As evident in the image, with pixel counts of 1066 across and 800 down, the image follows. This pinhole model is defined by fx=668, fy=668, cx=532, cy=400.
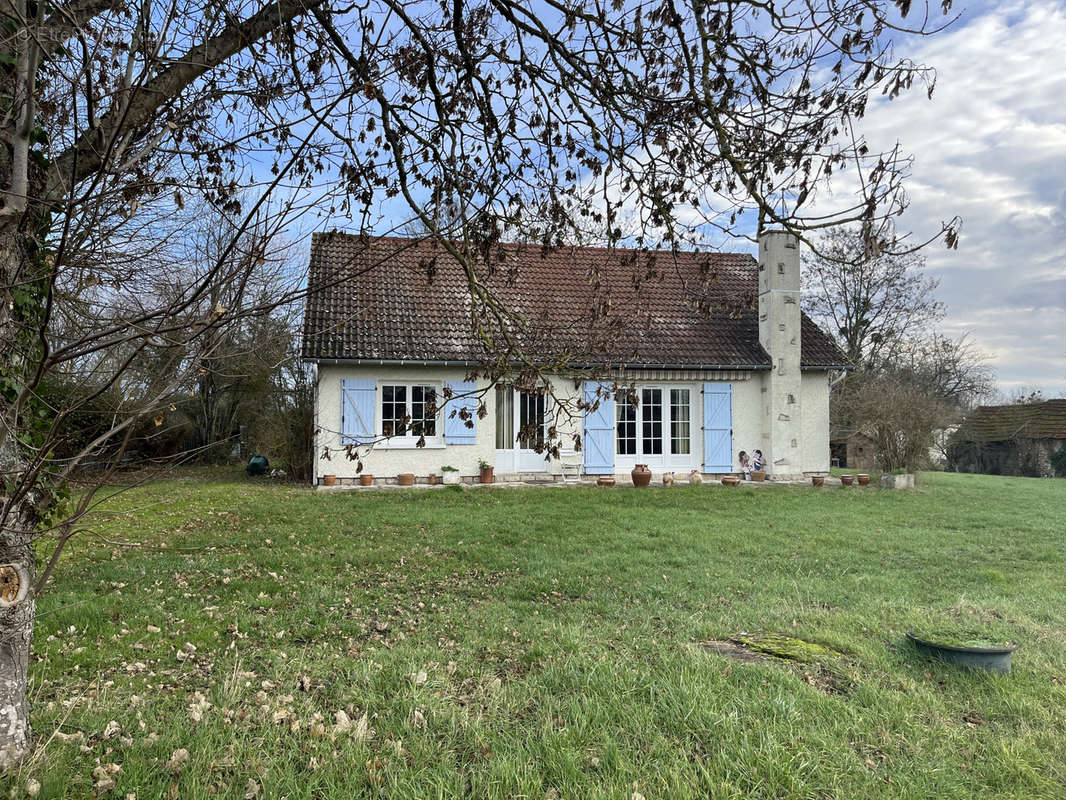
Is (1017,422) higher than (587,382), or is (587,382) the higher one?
(587,382)

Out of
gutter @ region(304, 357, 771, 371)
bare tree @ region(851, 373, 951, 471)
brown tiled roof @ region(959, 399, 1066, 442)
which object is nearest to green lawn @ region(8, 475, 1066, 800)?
gutter @ region(304, 357, 771, 371)

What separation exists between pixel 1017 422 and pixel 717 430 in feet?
82.0

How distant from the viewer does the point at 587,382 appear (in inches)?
657

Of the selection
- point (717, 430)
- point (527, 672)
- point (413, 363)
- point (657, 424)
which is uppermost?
point (413, 363)

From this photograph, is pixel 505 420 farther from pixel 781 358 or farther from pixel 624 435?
pixel 781 358

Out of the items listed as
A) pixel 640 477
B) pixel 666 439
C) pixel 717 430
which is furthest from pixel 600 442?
pixel 717 430

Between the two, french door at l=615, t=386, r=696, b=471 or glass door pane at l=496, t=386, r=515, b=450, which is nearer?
glass door pane at l=496, t=386, r=515, b=450

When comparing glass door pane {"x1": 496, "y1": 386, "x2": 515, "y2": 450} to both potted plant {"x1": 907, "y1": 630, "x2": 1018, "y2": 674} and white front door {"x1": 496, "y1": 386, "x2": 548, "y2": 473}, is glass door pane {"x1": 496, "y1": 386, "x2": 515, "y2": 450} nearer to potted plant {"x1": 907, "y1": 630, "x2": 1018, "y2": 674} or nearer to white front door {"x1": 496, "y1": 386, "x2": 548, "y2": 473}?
white front door {"x1": 496, "y1": 386, "x2": 548, "y2": 473}

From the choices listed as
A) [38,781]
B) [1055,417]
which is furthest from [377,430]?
[1055,417]

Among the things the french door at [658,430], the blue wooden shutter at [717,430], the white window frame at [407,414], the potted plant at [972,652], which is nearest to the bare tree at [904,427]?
the blue wooden shutter at [717,430]

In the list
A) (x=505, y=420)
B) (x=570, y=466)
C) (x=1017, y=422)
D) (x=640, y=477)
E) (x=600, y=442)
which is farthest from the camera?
(x=1017, y=422)

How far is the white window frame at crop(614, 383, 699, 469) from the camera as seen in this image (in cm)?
1678

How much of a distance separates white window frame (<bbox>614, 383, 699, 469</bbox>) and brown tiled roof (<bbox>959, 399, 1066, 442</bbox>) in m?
21.6

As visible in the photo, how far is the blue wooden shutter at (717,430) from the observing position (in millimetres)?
16812
